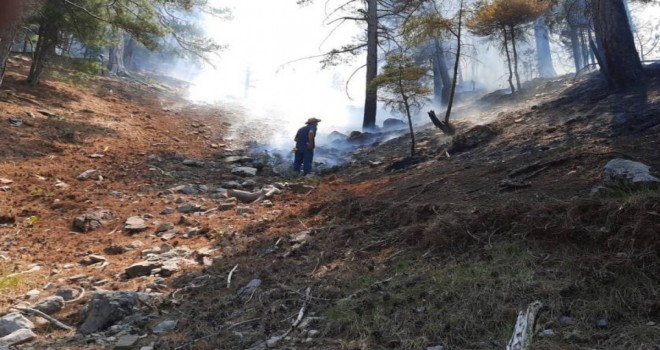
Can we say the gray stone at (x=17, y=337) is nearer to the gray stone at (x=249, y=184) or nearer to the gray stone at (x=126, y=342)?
the gray stone at (x=126, y=342)

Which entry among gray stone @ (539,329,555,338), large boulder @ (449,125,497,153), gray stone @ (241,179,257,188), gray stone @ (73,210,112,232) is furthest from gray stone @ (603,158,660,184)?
gray stone @ (241,179,257,188)

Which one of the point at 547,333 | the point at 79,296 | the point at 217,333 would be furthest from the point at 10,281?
the point at 547,333

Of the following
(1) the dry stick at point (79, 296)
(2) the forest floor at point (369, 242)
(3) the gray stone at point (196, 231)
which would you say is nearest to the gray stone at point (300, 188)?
(2) the forest floor at point (369, 242)

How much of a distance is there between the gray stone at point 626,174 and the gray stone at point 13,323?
4.56 meters

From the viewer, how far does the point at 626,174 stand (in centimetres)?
360

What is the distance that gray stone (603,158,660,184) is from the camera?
3449 millimetres

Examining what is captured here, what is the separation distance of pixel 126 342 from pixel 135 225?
3.10 m

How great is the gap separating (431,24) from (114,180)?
291 inches

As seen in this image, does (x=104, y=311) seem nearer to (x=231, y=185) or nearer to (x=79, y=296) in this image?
(x=79, y=296)

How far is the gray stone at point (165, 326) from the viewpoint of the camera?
2918 millimetres

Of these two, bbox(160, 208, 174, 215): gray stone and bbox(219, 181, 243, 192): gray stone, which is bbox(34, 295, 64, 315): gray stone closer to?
bbox(160, 208, 174, 215): gray stone

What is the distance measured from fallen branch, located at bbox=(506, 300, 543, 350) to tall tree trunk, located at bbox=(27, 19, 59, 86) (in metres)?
13.6

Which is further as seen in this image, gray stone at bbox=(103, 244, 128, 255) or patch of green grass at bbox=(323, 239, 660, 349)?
gray stone at bbox=(103, 244, 128, 255)

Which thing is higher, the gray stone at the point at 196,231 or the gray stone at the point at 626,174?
the gray stone at the point at 626,174
